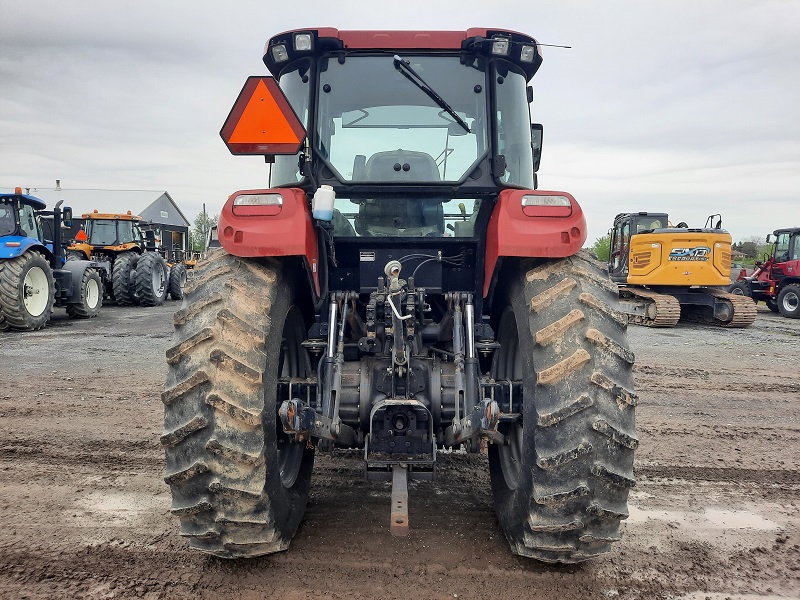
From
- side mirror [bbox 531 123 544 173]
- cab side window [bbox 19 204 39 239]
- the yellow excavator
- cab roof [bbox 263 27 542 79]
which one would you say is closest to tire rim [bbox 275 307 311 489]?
cab roof [bbox 263 27 542 79]

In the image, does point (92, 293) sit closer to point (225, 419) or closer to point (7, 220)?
point (7, 220)

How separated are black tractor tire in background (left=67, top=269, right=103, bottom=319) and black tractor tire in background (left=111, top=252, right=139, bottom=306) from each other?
209cm

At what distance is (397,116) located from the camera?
3330 mm

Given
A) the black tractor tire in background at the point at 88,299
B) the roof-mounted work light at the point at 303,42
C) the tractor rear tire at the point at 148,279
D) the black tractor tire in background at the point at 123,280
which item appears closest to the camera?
the roof-mounted work light at the point at 303,42

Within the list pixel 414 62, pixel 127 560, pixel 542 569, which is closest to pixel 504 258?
pixel 414 62

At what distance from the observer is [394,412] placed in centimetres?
273

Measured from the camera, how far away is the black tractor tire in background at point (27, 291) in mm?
11195

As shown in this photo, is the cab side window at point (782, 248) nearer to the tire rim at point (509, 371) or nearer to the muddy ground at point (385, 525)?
the muddy ground at point (385, 525)

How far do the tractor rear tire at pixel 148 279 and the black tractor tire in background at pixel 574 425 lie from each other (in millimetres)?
15903

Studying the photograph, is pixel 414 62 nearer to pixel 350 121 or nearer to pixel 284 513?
pixel 350 121

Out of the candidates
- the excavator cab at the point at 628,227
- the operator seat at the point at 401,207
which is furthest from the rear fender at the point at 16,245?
the excavator cab at the point at 628,227

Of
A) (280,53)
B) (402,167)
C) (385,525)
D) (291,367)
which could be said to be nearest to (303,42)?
(280,53)

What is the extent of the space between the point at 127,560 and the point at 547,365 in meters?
2.17

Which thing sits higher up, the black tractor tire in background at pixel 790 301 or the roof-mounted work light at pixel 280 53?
the roof-mounted work light at pixel 280 53
